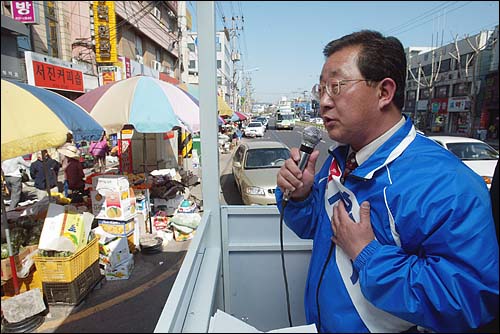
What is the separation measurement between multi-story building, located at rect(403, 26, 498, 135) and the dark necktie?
0.82 feet

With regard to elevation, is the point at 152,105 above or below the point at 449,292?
above

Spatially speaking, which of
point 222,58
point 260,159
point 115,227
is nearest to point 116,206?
point 115,227

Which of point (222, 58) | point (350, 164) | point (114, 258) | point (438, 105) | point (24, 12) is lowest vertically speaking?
point (114, 258)

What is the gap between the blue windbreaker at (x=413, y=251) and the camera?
705 millimetres

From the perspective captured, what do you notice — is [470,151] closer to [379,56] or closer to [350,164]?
[350,164]

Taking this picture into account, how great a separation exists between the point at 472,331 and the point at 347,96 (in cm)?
75

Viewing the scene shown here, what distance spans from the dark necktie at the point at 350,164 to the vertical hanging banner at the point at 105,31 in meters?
10.2

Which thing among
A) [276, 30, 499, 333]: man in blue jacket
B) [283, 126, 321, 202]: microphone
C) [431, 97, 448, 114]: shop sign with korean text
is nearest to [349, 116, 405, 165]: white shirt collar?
[276, 30, 499, 333]: man in blue jacket

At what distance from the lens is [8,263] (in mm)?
3023

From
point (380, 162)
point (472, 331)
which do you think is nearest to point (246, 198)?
point (380, 162)

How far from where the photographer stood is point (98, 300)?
3373 mm

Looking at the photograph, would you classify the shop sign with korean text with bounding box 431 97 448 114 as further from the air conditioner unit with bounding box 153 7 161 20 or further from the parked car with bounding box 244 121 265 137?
the air conditioner unit with bounding box 153 7 161 20

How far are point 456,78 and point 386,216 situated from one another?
3.85m

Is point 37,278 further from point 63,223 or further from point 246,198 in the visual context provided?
point 246,198
